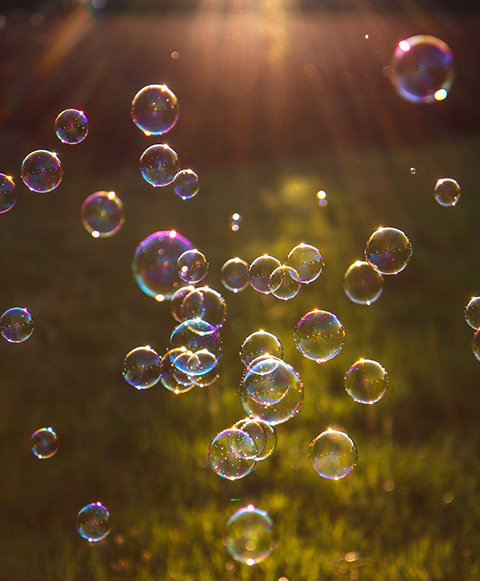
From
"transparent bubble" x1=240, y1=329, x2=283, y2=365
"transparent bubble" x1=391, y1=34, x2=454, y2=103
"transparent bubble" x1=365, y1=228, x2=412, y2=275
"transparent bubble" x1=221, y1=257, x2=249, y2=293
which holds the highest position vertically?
"transparent bubble" x1=391, y1=34, x2=454, y2=103

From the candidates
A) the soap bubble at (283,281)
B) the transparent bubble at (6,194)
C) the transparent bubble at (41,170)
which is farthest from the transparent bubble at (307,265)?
the transparent bubble at (6,194)

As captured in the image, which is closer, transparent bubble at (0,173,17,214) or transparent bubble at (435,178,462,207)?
transparent bubble at (0,173,17,214)

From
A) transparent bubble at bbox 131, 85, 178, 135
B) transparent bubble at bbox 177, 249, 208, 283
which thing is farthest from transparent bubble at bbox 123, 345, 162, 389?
transparent bubble at bbox 131, 85, 178, 135

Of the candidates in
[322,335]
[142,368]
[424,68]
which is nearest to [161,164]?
[142,368]

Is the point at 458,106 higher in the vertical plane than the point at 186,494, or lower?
lower

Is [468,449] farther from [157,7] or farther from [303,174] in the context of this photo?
[157,7]

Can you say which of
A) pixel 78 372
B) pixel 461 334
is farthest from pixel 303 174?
pixel 78 372

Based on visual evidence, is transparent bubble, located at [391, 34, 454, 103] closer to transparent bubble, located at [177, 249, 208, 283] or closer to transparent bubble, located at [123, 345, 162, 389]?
transparent bubble, located at [177, 249, 208, 283]
